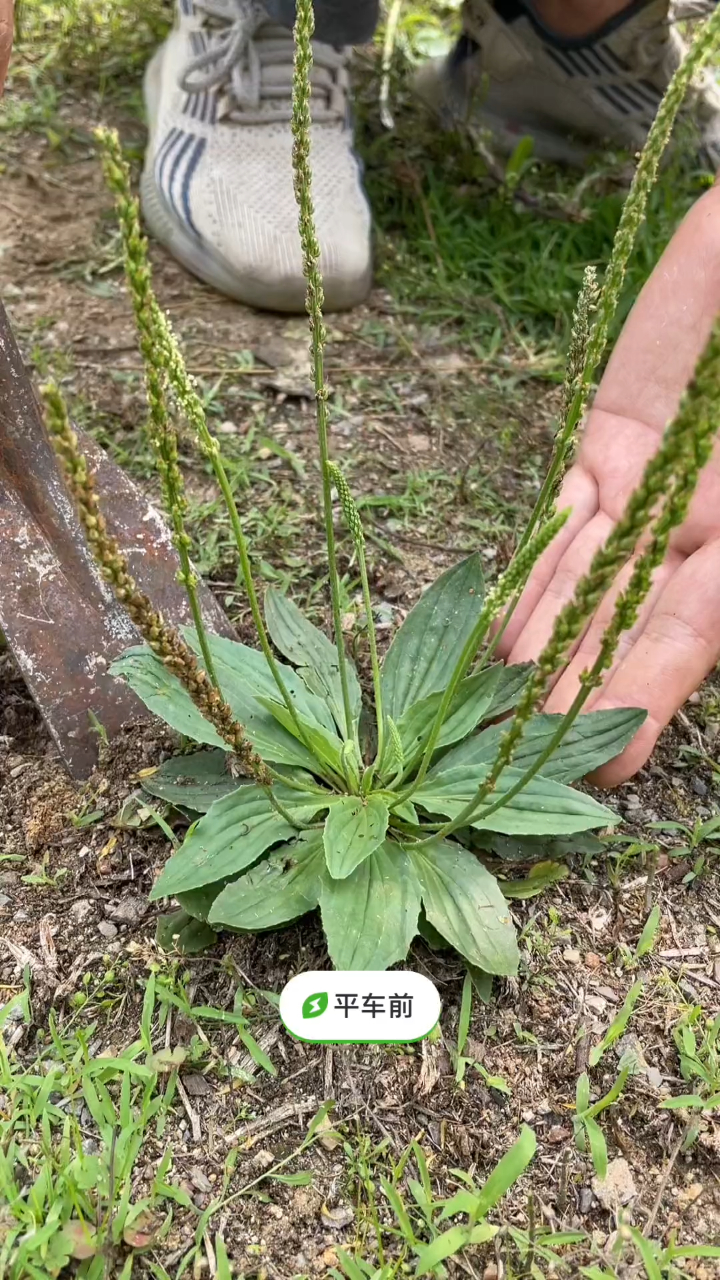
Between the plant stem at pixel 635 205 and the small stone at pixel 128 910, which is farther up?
the plant stem at pixel 635 205

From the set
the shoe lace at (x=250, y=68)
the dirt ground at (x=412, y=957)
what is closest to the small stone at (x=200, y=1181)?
the dirt ground at (x=412, y=957)

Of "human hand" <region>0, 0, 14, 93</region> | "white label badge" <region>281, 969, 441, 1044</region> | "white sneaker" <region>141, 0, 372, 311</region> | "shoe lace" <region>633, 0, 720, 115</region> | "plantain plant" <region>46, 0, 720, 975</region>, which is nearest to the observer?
"plantain plant" <region>46, 0, 720, 975</region>

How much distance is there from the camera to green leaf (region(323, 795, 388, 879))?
135cm

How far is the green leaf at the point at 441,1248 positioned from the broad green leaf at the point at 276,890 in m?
0.45

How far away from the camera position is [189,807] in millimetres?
1570

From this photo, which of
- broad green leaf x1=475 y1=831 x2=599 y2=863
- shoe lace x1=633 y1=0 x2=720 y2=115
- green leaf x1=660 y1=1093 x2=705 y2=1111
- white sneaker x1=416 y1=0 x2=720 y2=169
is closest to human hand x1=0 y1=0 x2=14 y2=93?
broad green leaf x1=475 y1=831 x2=599 y2=863

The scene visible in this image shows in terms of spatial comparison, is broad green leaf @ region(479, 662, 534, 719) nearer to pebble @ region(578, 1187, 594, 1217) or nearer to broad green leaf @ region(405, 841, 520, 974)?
broad green leaf @ region(405, 841, 520, 974)

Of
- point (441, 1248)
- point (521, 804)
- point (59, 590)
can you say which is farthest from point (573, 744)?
point (59, 590)

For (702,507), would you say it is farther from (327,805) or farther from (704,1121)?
(704,1121)

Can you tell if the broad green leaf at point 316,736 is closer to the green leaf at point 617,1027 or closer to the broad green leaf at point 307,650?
the broad green leaf at point 307,650

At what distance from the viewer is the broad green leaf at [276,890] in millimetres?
1383

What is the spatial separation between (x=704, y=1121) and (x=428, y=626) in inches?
35.5

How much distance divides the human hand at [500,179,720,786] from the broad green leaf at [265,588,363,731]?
1.14ft

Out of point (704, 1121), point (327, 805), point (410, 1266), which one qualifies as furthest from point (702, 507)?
point (410, 1266)
